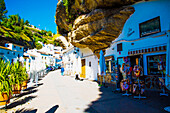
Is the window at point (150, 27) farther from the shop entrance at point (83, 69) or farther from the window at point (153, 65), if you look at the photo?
the shop entrance at point (83, 69)

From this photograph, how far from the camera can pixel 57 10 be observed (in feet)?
70.9

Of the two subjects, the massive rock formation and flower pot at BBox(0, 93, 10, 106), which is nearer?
flower pot at BBox(0, 93, 10, 106)

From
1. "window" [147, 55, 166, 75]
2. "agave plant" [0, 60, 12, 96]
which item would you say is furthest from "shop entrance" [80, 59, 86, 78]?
"agave plant" [0, 60, 12, 96]

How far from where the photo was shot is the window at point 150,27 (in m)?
8.15

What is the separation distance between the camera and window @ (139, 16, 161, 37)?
8.15 m

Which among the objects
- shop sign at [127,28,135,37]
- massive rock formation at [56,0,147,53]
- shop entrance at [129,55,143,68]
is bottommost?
shop entrance at [129,55,143,68]

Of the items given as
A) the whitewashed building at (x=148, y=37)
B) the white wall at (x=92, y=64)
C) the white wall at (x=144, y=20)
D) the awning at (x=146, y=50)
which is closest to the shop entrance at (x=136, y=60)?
the whitewashed building at (x=148, y=37)

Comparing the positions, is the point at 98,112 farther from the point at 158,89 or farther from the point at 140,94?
the point at 158,89

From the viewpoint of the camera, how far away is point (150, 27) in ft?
27.9

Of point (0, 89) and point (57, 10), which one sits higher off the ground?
point (57, 10)

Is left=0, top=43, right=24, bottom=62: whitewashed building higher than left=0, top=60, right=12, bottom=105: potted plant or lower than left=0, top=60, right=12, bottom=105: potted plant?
higher

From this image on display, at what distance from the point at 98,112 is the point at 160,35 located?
7.08 m

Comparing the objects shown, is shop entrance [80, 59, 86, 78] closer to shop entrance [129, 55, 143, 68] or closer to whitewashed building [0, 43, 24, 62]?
shop entrance [129, 55, 143, 68]

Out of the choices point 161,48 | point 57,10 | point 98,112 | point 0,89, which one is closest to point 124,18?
point 161,48
